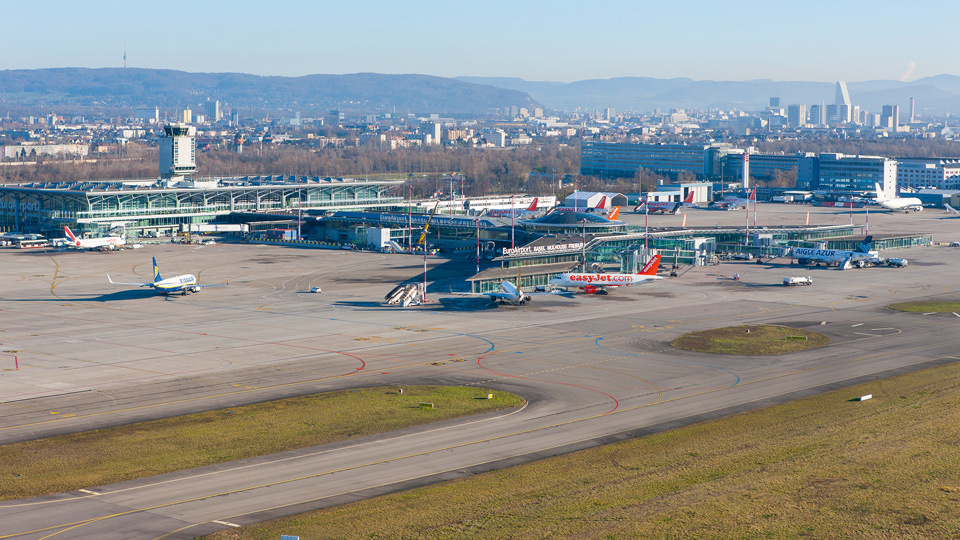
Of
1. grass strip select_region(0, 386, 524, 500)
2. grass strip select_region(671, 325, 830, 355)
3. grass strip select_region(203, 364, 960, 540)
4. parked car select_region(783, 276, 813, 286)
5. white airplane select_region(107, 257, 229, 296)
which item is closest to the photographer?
grass strip select_region(203, 364, 960, 540)

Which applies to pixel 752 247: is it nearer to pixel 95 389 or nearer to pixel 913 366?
pixel 913 366

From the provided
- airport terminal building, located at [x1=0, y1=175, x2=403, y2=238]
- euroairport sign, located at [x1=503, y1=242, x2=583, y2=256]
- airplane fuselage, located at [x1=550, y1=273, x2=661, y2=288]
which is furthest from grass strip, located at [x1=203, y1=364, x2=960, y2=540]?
airport terminal building, located at [x1=0, y1=175, x2=403, y2=238]

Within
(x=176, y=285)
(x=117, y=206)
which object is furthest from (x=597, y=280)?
(x=117, y=206)

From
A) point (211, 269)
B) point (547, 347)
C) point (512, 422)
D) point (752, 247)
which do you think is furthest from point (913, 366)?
point (211, 269)

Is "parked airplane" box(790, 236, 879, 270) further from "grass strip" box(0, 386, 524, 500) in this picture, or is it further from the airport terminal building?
the airport terminal building

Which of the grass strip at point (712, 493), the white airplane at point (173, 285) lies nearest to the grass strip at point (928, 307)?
the grass strip at point (712, 493)

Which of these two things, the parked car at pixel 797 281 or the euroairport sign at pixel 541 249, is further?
the euroairport sign at pixel 541 249

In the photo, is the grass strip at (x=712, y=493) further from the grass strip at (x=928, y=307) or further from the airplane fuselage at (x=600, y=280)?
the airplane fuselage at (x=600, y=280)
